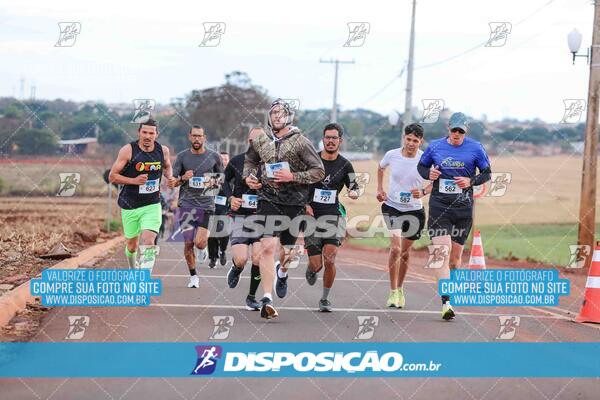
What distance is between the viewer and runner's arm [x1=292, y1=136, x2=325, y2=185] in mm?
12445

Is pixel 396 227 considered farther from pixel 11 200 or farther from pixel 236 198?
pixel 11 200

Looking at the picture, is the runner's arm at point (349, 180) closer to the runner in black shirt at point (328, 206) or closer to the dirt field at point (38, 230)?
→ the runner in black shirt at point (328, 206)

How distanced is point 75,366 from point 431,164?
5.90 m

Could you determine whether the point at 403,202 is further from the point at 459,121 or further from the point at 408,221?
the point at 459,121

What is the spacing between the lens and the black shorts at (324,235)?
13336 millimetres

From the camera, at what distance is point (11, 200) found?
32562mm

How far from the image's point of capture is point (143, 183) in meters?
13.7

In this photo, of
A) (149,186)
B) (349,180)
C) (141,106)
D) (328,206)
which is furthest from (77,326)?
(141,106)

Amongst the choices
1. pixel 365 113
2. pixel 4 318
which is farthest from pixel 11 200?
A: pixel 365 113

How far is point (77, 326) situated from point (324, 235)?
→ 3356 mm

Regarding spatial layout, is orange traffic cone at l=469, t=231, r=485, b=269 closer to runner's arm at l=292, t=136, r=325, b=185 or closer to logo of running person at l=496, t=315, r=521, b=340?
logo of running person at l=496, t=315, r=521, b=340

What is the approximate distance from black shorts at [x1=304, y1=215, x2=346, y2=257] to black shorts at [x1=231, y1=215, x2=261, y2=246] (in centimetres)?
69

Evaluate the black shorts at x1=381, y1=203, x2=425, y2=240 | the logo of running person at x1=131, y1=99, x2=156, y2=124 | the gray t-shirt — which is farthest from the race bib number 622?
the black shorts at x1=381, y1=203, x2=425, y2=240

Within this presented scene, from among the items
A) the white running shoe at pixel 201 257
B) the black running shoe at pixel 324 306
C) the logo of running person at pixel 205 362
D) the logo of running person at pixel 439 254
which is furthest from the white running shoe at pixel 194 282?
the logo of running person at pixel 205 362
